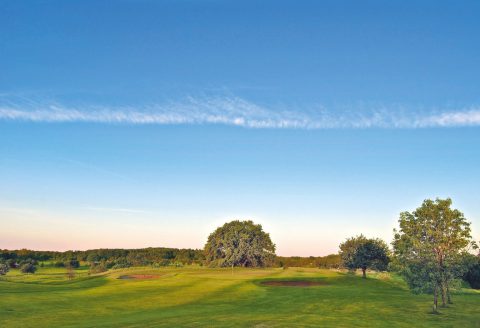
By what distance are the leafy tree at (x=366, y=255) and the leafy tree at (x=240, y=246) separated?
1677 inches

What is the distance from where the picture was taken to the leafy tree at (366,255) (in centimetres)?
8925

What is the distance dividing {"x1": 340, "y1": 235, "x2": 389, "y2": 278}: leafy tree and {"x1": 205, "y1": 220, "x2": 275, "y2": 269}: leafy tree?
42608 millimetres

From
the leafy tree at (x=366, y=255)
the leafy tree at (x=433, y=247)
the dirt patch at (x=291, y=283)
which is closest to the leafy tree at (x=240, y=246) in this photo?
the leafy tree at (x=366, y=255)

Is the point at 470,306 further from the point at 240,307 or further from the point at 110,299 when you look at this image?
the point at 110,299

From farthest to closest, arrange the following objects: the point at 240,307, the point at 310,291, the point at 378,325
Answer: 1. the point at 310,291
2. the point at 240,307
3. the point at 378,325

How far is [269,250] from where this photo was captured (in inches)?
5266

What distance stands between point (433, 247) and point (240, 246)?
295 ft

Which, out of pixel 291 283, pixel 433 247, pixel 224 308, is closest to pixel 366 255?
pixel 291 283

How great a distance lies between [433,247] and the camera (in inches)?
1690

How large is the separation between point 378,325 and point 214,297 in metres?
26.8

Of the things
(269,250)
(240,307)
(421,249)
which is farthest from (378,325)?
(269,250)

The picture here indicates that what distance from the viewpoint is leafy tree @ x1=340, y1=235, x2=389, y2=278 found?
8925 centimetres

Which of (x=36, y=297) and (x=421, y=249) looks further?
(x=36, y=297)

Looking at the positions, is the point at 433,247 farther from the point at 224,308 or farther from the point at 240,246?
the point at 240,246
